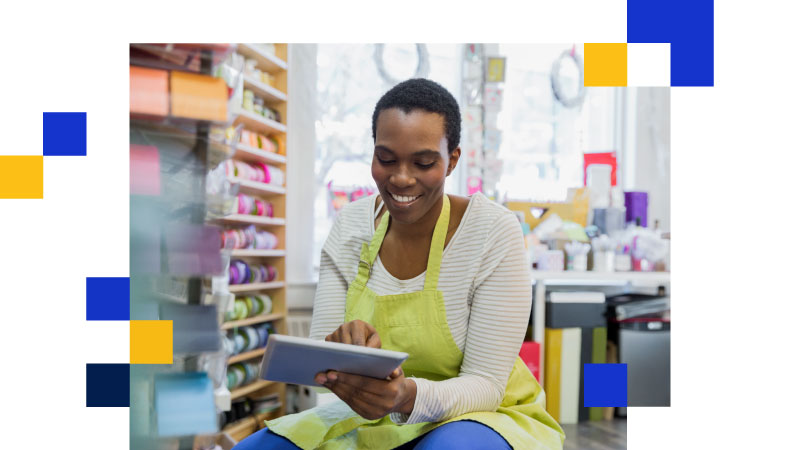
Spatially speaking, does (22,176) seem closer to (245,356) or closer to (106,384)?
(106,384)

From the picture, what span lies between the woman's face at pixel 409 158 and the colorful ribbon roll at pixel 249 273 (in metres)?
1.31

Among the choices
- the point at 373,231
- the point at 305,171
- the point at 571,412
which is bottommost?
the point at 571,412

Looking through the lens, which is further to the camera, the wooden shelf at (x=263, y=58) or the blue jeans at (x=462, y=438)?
the wooden shelf at (x=263, y=58)

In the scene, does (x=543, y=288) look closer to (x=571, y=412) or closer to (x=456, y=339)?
(x=571, y=412)

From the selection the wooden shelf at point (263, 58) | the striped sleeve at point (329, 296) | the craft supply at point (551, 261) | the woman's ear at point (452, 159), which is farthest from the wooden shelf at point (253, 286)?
the woman's ear at point (452, 159)

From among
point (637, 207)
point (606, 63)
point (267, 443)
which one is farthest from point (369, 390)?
point (637, 207)

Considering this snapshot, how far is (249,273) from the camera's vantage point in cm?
234

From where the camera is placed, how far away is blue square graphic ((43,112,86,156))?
0.79 metres

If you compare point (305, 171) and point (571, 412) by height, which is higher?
point (305, 171)

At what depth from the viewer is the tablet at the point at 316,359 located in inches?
29.5

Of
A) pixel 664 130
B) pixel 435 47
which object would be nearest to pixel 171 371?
pixel 435 47

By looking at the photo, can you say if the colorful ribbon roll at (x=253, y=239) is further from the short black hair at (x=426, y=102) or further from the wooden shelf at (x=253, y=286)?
the short black hair at (x=426, y=102)

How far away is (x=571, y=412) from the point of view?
8.42ft

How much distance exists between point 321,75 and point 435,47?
610 mm
